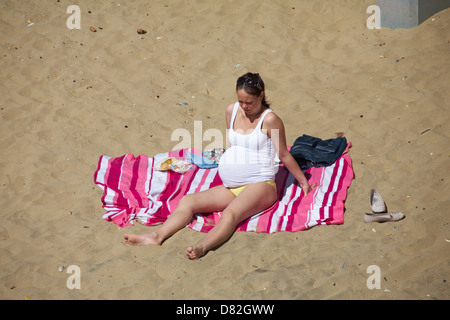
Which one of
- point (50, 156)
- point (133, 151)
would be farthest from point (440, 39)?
point (50, 156)

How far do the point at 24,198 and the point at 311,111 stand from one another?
3182 mm

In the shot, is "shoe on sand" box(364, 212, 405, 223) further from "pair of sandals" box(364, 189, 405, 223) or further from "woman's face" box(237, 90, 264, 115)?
"woman's face" box(237, 90, 264, 115)

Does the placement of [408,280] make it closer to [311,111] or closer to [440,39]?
[311,111]

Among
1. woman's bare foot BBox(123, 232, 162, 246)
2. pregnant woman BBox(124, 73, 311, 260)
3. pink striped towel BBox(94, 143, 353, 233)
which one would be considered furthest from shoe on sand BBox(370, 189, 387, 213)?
woman's bare foot BBox(123, 232, 162, 246)

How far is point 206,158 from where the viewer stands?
5227mm

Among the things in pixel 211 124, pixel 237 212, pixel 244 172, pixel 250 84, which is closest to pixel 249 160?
pixel 244 172

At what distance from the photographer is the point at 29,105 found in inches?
237

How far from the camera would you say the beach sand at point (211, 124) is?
376cm

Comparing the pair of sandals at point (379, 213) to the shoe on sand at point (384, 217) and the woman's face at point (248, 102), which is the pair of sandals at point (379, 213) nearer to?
the shoe on sand at point (384, 217)

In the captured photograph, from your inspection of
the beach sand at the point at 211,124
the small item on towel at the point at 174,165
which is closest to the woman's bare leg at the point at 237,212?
the beach sand at the point at 211,124

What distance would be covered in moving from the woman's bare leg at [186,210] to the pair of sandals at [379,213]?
3.92 ft

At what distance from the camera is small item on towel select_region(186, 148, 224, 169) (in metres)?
5.16

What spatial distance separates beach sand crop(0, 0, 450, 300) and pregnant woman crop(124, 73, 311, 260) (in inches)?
6.9
